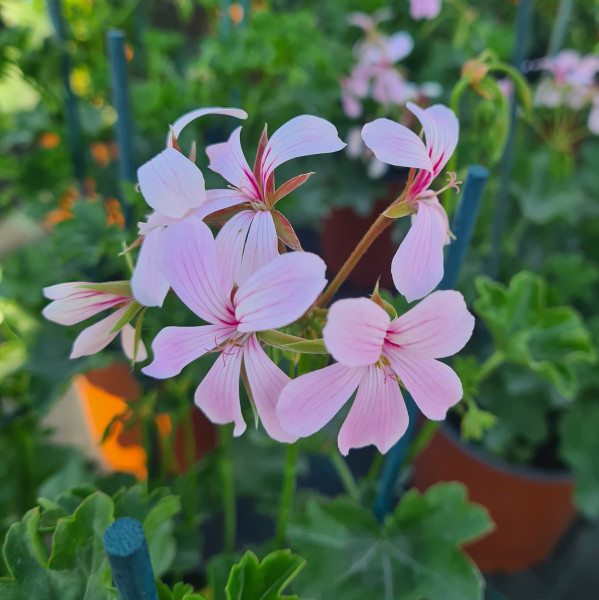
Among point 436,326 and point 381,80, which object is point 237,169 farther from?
point 381,80

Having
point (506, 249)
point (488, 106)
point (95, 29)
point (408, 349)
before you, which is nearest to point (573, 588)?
point (506, 249)

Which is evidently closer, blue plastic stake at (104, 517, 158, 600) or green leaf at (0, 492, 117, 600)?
blue plastic stake at (104, 517, 158, 600)

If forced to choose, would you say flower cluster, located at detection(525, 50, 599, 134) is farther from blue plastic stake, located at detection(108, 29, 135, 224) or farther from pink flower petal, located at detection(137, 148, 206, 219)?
pink flower petal, located at detection(137, 148, 206, 219)

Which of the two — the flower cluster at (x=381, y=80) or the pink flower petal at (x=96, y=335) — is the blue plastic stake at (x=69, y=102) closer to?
the flower cluster at (x=381, y=80)

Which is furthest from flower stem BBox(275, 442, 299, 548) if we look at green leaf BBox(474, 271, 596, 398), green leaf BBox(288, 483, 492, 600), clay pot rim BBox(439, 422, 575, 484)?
Result: clay pot rim BBox(439, 422, 575, 484)

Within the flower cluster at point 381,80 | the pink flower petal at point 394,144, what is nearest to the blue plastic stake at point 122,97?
the pink flower petal at point 394,144

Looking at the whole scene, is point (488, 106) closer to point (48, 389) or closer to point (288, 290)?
point (288, 290)
